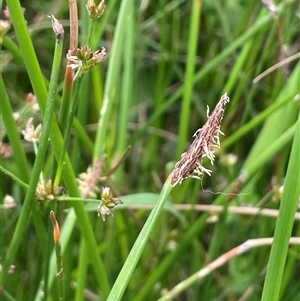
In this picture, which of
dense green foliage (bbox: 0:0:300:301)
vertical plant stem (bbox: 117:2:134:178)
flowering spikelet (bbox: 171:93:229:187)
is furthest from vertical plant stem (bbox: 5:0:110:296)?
vertical plant stem (bbox: 117:2:134:178)

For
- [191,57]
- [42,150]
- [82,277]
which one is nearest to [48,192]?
[42,150]

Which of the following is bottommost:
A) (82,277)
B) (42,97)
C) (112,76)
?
(82,277)

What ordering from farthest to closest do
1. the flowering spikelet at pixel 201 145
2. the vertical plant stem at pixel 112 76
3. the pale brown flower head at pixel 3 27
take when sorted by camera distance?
the vertical plant stem at pixel 112 76 < the pale brown flower head at pixel 3 27 < the flowering spikelet at pixel 201 145

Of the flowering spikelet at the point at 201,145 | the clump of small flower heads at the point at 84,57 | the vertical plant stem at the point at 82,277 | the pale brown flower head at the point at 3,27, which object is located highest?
the pale brown flower head at the point at 3,27

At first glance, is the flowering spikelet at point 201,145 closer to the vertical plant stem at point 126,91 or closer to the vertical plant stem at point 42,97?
the vertical plant stem at point 42,97

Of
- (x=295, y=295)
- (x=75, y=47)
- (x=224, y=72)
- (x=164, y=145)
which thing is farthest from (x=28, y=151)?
(x=75, y=47)

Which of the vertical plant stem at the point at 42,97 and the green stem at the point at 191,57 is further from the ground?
the green stem at the point at 191,57

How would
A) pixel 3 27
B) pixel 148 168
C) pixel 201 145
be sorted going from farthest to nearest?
pixel 148 168, pixel 3 27, pixel 201 145

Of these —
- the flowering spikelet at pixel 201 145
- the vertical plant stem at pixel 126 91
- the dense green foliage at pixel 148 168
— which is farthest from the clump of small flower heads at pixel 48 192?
the vertical plant stem at pixel 126 91

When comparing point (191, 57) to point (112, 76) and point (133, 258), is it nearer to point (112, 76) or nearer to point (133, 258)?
point (112, 76)
